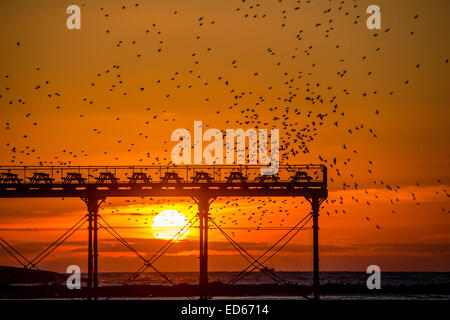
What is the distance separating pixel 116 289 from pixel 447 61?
54.4 metres

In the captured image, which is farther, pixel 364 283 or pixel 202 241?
pixel 364 283

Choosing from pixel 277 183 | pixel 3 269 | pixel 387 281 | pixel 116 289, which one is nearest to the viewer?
pixel 277 183

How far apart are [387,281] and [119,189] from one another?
74.1 metres

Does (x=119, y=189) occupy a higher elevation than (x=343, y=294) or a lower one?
higher

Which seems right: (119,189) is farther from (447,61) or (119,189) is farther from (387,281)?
(387,281)

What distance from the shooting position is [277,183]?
60.9 meters
